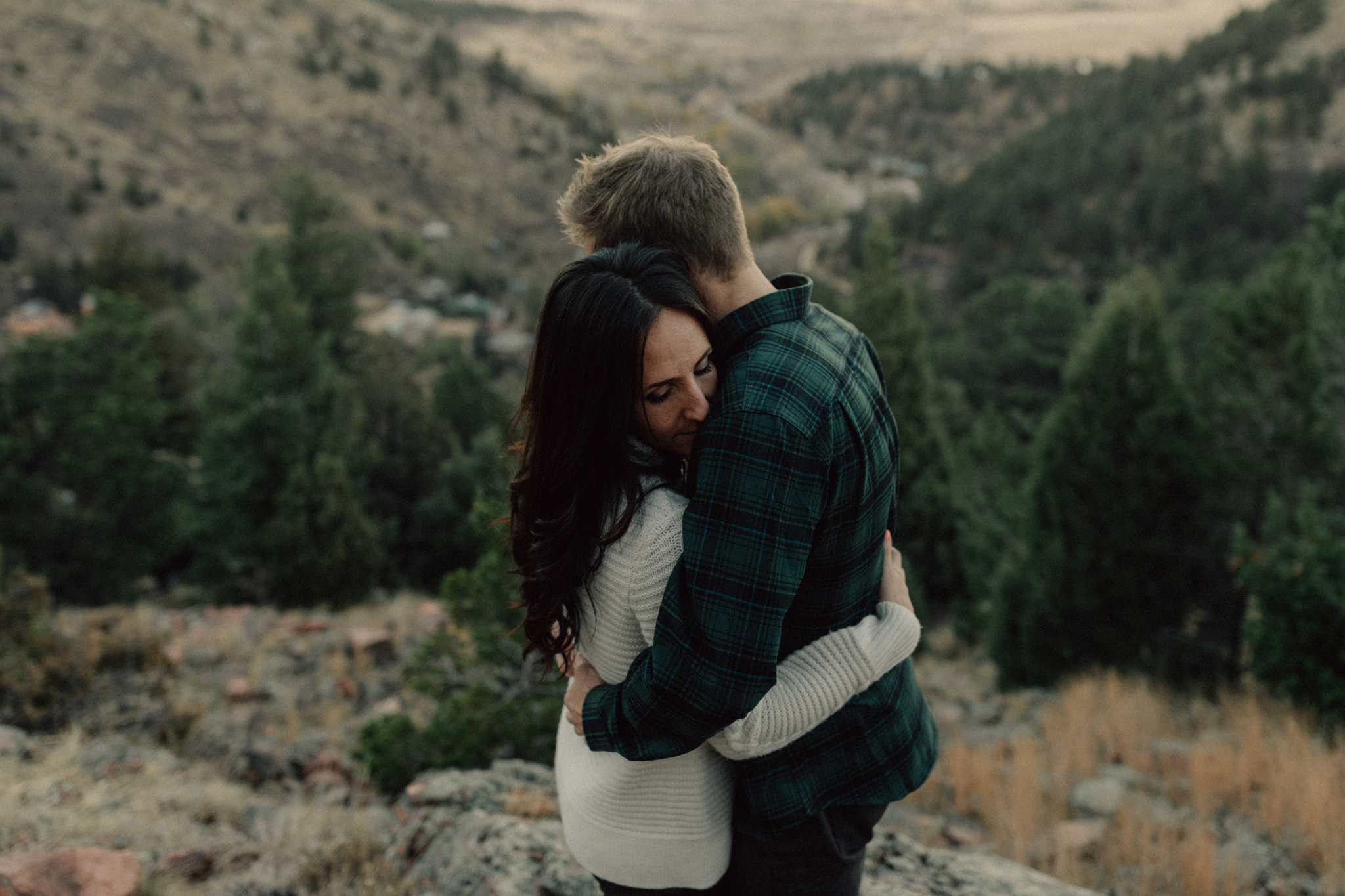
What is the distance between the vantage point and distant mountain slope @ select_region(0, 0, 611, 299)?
4131 cm

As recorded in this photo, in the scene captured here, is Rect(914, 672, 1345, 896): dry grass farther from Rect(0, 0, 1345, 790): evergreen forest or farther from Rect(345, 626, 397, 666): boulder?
Rect(345, 626, 397, 666): boulder

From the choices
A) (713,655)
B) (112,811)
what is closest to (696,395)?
(713,655)

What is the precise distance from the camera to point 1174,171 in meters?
40.1

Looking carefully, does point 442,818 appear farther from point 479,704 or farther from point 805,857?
point 805,857

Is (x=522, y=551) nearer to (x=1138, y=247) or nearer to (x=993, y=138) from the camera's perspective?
(x=1138, y=247)

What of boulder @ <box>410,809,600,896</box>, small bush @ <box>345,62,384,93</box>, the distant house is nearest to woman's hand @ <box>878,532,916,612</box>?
boulder @ <box>410,809,600,896</box>

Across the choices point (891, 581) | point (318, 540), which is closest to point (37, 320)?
point (318, 540)

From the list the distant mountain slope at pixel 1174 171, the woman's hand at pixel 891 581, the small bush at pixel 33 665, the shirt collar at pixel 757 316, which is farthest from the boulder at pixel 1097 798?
the distant mountain slope at pixel 1174 171

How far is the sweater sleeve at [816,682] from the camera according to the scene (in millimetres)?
1576

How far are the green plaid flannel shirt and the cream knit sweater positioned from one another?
0.06 metres

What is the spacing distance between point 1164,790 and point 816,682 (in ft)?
16.7

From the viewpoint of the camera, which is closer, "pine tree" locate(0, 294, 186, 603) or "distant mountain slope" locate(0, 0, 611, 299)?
"pine tree" locate(0, 294, 186, 603)

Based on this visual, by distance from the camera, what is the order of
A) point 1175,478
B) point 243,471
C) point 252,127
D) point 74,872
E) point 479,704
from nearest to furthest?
1. point 74,872
2. point 479,704
3. point 1175,478
4. point 243,471
5. point 252,127

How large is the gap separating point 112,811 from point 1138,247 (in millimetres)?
44504
